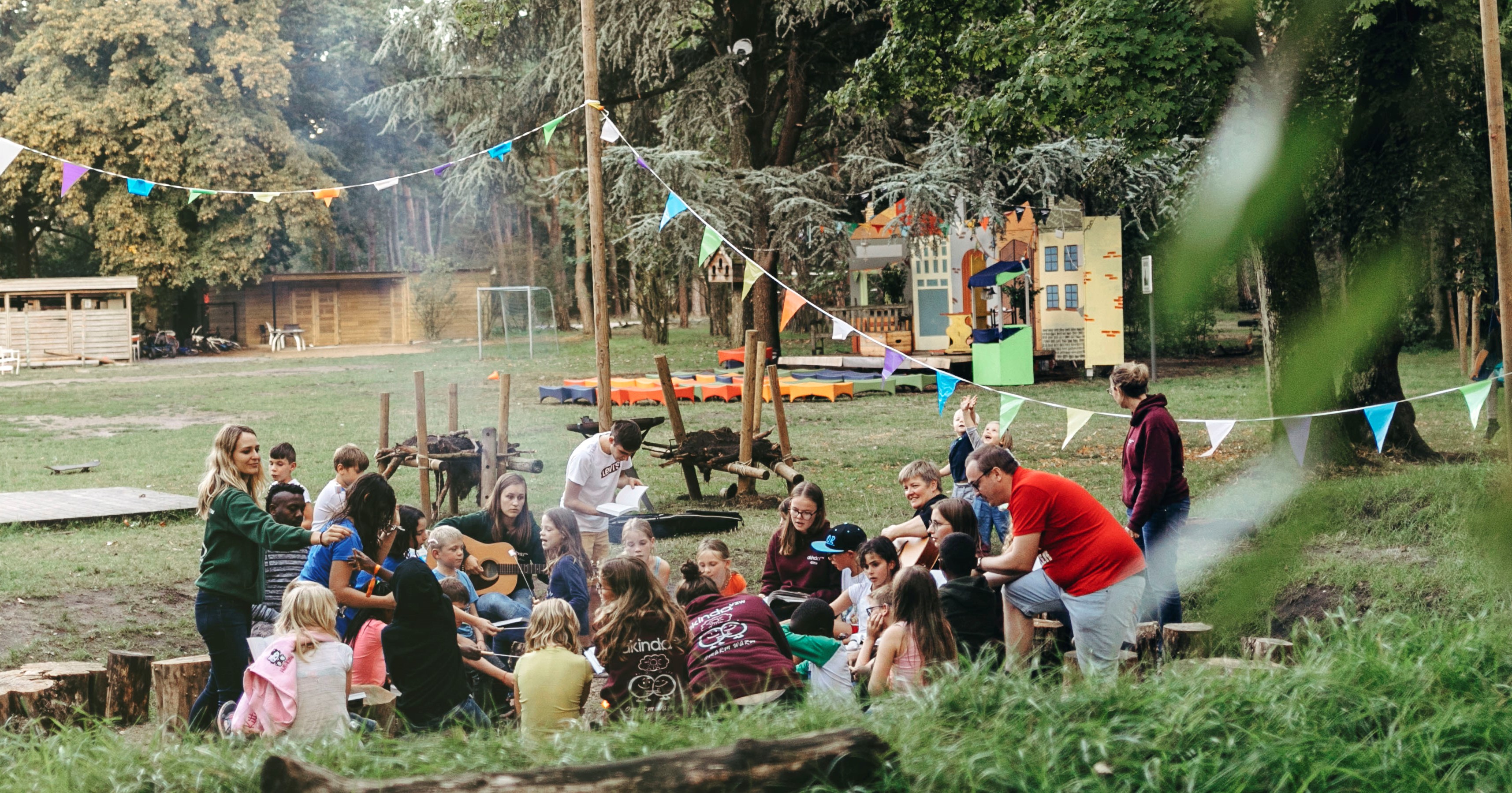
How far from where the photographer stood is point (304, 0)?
3784 cm

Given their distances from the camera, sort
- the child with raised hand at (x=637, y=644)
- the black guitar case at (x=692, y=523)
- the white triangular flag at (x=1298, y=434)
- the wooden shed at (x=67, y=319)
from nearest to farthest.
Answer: the white triangular flag at (x=1298, y=434) < the child with raised hand at (x=637, y=644) < the black guitar case at (x=692, y=523) < the wooden shed at (x=67, y=319)

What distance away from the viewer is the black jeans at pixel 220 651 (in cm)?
518

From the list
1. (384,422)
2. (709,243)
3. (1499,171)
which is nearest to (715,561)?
(709,243)

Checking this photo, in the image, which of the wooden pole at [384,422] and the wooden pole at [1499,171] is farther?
the wooden pole at [384,422]

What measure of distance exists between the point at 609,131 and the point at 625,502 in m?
3.02

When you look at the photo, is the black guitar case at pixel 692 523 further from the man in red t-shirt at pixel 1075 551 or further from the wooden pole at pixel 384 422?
the man in red t-shirt at pixel 1075 551

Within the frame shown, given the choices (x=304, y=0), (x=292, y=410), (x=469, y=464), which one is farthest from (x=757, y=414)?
(x=304, y=0)

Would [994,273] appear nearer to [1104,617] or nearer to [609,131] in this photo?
[609,131]

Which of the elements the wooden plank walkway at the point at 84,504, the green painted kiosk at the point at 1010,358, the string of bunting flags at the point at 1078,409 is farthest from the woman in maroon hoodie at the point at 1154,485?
the green painted kiosk at the point at 1010,358

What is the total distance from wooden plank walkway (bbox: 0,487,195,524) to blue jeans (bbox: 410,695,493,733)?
7.33 metres

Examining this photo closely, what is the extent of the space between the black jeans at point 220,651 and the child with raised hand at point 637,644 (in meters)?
1.53

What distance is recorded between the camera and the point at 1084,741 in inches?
147

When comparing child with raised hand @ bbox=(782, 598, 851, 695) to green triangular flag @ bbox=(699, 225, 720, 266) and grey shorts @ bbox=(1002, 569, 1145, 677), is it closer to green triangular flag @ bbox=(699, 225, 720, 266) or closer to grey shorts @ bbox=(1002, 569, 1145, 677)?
grey shorts @ bbox=(1002, 569, 1145, 677)

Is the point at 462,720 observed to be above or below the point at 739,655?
below
